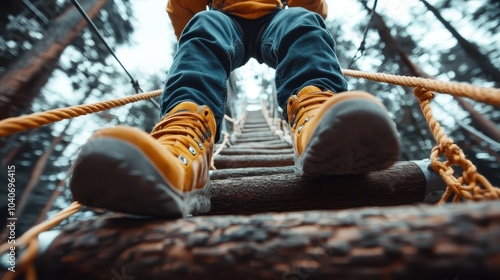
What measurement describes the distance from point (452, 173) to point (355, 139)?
275mm

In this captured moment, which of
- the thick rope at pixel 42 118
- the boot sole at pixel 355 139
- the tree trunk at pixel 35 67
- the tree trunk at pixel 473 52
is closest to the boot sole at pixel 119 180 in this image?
the thick rope at pixel 42 118

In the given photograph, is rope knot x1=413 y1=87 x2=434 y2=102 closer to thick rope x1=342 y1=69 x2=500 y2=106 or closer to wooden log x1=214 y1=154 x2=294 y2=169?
thick rope x1=342 y1=69 x2=500 y2=106

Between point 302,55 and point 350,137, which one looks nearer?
point 350,137

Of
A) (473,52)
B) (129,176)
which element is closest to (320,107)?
(129,176)

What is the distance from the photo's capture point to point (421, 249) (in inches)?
12.1

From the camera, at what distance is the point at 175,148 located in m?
0.54

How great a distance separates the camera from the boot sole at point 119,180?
15.5 inches

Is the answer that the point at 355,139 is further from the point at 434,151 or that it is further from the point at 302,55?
the point at 302,55

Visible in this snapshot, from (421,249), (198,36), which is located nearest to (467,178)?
(421,249)

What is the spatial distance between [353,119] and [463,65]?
9.73ft

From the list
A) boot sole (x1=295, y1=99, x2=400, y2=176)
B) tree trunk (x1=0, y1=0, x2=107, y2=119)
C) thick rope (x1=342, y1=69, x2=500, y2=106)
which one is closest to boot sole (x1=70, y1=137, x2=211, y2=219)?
boot sole (x1=295, y1=99, x2=400, y2=176)

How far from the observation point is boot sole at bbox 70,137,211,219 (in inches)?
15.5

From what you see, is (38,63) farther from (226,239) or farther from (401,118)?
(401,118)

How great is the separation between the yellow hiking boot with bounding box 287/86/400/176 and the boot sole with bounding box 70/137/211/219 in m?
0.25
